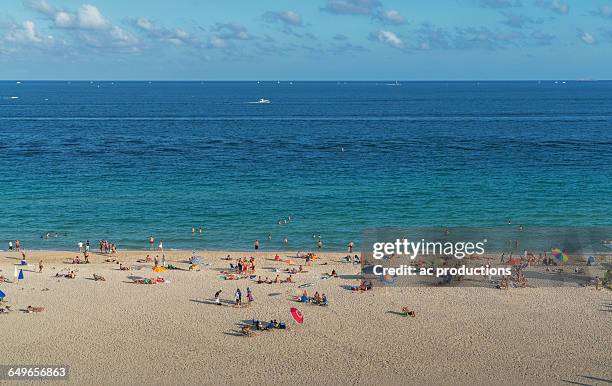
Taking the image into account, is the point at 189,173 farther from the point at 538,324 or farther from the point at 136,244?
the point at 538,324

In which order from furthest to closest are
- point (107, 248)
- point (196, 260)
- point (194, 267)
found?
1. point (107, 248)
2. point (196, 260)
3. point (194, 267)

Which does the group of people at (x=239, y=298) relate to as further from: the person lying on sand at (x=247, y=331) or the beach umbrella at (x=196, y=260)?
the beach umbrella at (x=196, y=260)

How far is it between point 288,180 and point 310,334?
1498 inches

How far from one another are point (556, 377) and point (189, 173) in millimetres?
51135

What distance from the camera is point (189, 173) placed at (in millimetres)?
68688

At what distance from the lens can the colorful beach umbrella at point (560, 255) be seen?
37.5 metres

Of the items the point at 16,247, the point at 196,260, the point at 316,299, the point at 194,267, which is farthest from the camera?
the point at 16,247

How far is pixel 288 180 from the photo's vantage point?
6475 cm

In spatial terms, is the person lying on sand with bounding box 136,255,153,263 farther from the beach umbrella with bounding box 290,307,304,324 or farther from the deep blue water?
the beach umbrella with bounding box 290,307,304,324

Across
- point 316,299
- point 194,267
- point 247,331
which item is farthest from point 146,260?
point 247,331

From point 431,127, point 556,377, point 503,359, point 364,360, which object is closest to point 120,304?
point 364,360

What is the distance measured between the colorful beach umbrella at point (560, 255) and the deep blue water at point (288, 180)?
10.6 metres

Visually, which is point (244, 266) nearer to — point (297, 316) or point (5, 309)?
point (297, 316)

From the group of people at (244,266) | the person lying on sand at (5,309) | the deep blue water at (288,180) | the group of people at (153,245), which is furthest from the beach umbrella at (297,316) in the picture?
the group of people at (153,245)
